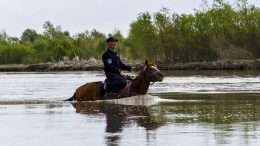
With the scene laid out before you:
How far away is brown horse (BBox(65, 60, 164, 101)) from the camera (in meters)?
20.0

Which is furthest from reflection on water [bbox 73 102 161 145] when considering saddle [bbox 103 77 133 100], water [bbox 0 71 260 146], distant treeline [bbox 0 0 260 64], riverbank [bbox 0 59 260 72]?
distant treeline [bbox 0 0 260 64]

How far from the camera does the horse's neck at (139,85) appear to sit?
20.2m

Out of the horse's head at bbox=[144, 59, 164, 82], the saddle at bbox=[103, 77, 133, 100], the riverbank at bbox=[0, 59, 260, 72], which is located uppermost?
the horse's head at bbox=[144, 59, 164, 82]

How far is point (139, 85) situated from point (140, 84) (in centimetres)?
4

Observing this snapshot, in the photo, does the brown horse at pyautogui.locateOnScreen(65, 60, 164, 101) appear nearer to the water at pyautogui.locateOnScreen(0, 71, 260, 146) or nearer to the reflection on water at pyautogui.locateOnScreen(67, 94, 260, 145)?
the water at pyautogui.locateOnScreen(0, 71, 260, 146)

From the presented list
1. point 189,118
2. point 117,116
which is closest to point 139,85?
point 117,116

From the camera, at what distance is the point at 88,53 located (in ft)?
479

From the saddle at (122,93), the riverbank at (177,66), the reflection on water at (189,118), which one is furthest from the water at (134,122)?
the riverbank at (177,66)

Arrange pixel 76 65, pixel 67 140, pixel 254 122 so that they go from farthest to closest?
pixel 76 65, pixel 254 122, pixel 67 140

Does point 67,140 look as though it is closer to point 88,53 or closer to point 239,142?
point 239,142

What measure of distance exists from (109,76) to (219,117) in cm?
552

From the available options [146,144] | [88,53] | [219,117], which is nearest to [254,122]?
[219,117]

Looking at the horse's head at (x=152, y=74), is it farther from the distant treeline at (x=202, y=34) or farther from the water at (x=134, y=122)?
the distant treeline at (x=202, y=34)

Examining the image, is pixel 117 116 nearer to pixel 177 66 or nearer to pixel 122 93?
pixel 122 93
